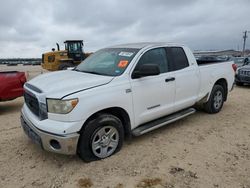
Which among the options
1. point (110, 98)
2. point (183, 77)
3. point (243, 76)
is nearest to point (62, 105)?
point (110, 98)

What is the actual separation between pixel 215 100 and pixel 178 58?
6.16 ft

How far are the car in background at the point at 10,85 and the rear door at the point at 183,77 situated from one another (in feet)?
13.3

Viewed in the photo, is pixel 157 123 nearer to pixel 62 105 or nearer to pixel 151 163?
pixel 151 163

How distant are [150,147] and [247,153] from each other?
1.57 m

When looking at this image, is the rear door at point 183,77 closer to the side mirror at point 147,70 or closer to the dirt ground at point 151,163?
the dirt ground at point 151,163

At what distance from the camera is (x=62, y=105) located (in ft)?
9.55

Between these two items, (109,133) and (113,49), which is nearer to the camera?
(109,133)

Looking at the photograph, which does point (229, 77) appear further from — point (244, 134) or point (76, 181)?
point (76, 181)

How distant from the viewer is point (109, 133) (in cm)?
341

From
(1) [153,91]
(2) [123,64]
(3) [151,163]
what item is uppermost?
(2) [123,64]

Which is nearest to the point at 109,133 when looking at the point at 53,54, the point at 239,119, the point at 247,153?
the point at 247,153

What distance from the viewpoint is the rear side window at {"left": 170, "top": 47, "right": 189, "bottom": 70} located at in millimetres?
4367

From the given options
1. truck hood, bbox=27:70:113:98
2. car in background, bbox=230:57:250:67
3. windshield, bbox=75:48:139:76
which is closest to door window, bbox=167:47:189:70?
windshield, bbox=75:48:139:76

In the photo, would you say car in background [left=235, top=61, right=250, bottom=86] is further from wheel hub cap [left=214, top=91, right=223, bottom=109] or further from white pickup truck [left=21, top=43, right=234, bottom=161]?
white pickup truck [left=21, top=43, right=234, bottom=161]
